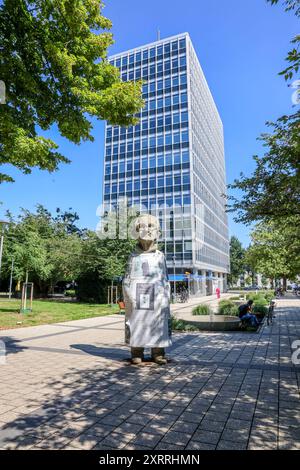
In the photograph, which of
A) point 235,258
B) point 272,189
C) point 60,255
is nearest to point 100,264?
point 60,255

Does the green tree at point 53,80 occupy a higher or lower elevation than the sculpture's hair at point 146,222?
higher

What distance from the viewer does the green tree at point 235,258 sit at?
85.4 meters

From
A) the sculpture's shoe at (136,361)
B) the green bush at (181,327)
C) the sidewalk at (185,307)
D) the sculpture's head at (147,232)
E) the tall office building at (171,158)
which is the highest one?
the tall office building at (171,158)

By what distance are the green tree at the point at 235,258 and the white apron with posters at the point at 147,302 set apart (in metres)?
79.6

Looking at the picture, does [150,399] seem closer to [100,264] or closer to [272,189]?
[272,189]

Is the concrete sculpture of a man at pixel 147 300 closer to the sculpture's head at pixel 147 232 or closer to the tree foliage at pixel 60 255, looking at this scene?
the sculpture's head at pixel 147 232

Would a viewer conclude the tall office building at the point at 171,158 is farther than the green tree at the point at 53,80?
Yes

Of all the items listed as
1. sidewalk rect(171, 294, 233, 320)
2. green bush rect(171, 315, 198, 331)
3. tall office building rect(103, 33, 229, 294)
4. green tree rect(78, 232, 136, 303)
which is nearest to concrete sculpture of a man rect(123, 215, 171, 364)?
green bush rect(171, 315, 198, 331)

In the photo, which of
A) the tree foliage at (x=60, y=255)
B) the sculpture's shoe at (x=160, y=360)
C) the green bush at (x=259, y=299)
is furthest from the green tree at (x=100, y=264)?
the sculpture's shoe at (x=160, y=360)

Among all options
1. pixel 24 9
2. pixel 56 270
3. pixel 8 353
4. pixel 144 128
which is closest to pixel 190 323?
pixel 8 353

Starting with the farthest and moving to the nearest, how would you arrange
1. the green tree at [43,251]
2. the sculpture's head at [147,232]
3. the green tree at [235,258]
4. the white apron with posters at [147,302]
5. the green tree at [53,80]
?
the green tree at [235,258], the green tree at [43,251], the sculpture's head at [147,232], the white apron with posters at [147,302], the green tree at [53,80]

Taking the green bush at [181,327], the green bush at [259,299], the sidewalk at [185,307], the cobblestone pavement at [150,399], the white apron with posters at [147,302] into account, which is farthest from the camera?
the green bush at [259,299]

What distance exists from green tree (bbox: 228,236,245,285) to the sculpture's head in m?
79.5

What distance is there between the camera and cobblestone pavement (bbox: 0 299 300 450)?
10.9 feet
